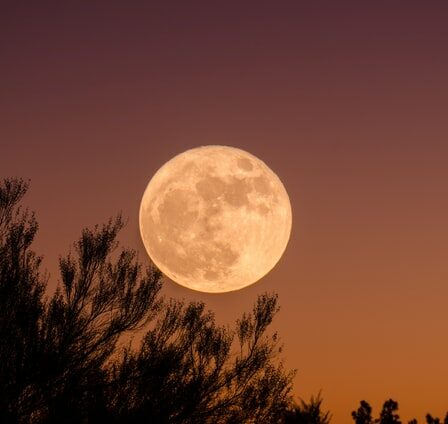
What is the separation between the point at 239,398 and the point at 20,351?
21.9 ft

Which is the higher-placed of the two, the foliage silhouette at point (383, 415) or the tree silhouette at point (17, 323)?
the foliage silhouette at point (383, 415)

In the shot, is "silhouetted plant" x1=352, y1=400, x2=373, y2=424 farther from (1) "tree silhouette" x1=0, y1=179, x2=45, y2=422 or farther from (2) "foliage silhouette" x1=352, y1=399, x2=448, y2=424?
(1) "tree silhouette" x1=0, y1=179, x2=45, y2=422

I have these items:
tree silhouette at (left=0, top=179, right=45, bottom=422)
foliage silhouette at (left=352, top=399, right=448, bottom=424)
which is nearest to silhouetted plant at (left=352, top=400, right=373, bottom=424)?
foliage silhouette at (left=352, top=399, right=448, bottom=424)

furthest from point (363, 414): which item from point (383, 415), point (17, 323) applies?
point (17, 323)

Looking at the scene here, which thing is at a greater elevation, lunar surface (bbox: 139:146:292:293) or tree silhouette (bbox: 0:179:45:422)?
lunar surface (bbox: 139:146:292:293)

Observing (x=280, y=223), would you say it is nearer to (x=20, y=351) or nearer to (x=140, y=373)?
(x=140, y=373)

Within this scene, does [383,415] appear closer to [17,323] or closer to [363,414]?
[363,414]

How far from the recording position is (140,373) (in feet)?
56.7

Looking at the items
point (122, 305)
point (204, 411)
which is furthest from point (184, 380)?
point (122, 305)

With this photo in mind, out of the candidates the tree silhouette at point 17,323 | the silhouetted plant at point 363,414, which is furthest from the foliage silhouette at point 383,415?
the tree silhouette at point 17,323

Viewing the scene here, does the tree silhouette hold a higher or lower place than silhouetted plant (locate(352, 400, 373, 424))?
lower

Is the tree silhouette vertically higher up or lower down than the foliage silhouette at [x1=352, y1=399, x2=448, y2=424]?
lower down

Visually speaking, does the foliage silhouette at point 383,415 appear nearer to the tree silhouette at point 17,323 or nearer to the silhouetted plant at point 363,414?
Answer: the silhouetted plant at point 363,414

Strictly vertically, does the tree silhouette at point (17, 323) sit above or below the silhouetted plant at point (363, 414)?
below
